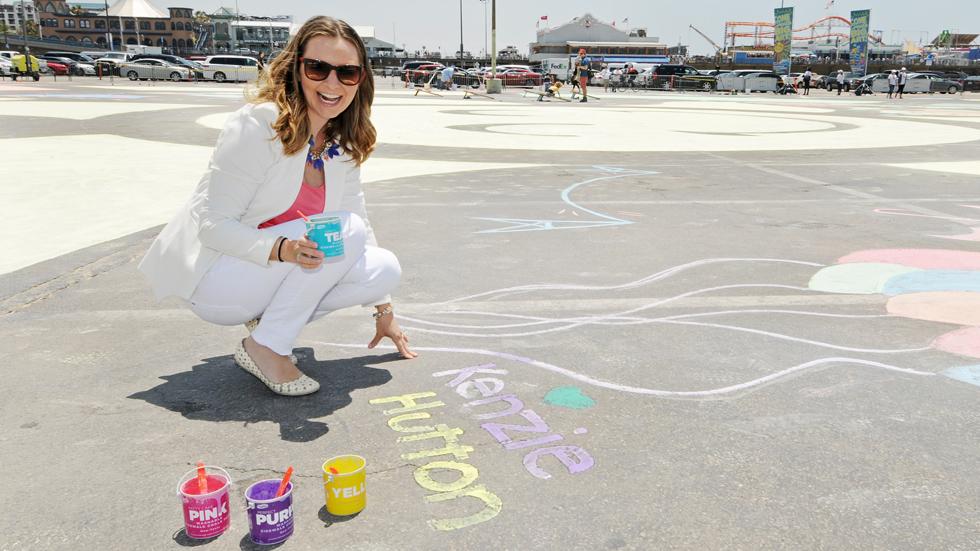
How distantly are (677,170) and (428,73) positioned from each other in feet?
133

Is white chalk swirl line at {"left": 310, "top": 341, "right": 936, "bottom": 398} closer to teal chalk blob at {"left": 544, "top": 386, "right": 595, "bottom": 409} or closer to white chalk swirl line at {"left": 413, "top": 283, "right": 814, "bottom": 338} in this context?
teal chalk blob at {"left": 544, "top": 386, "right": 595, "bottom": 409}

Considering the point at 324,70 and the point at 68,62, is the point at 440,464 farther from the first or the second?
the point at 68,62

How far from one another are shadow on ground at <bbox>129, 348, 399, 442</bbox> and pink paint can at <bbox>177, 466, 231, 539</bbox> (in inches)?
25.6

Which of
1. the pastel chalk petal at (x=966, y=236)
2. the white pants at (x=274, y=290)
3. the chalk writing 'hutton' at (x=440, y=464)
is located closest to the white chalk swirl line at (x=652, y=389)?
the chalk writing 'hutton' at (x=440, y=464)

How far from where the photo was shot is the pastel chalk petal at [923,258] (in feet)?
19.0

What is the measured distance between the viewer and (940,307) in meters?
4.73

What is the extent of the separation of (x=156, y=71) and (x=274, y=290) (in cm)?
4921

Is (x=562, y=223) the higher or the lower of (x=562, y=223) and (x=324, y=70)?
the lower

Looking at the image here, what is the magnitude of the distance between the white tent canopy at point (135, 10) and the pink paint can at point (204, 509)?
120 m

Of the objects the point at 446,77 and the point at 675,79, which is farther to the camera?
the point at 675,79

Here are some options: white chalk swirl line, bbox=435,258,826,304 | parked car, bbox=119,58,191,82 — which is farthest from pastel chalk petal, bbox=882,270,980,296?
parked car, bbox=119,58,191,82

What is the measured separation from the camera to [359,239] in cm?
345

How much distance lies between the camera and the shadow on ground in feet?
10.3

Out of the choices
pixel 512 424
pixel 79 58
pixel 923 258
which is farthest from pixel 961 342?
pixel 79 58
